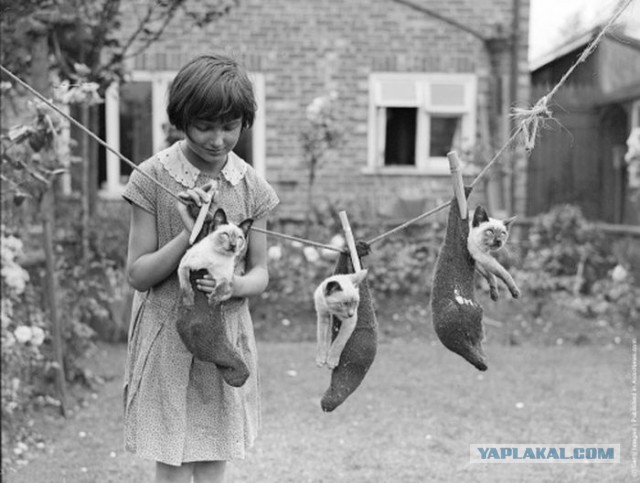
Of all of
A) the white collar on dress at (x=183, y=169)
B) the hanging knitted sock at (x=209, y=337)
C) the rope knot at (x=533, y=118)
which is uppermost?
the rope knot at (x=533, y=118)

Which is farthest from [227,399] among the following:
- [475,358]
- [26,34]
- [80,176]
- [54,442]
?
[80,176]

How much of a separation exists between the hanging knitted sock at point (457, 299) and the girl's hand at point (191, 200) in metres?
0.61

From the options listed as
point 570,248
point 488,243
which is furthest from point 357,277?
point 570,248

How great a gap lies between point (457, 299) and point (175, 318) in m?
0.72

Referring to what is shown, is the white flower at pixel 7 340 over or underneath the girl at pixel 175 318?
underneath

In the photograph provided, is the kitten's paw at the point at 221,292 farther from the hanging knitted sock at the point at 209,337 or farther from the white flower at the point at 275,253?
the white flower at the point at 275,253

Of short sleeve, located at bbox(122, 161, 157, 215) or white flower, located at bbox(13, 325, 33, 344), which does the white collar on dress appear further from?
white flower, located at bbox(13, 325, 33, 344)

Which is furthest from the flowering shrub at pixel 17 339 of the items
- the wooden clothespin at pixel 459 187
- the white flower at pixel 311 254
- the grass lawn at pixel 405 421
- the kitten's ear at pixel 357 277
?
the white flower at pixel 311 254

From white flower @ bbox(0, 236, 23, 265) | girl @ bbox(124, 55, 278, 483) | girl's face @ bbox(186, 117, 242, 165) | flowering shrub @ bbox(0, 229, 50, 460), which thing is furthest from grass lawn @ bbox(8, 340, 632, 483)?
girl's face @ bbox(186, 117, 242, 165)

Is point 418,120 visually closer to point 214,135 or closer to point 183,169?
point 183,169

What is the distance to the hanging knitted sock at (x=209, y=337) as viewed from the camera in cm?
199

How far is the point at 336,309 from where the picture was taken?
2.07 meters

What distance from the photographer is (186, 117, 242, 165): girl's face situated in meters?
2.04
